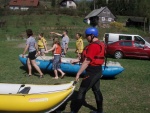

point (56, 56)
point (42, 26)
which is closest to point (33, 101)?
point (56, 56)

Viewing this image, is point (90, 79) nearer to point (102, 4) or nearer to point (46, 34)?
point (46, 34)

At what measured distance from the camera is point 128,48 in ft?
60.0

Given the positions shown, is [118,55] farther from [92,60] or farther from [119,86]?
[92,60]

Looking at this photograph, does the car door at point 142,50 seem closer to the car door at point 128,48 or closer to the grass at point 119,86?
the car door at point 128,48

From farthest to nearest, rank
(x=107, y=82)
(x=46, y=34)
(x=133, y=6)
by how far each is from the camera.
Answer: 1. (x=133, y=6)
2. (x=46, y=34)
3. (x=107, y=82)

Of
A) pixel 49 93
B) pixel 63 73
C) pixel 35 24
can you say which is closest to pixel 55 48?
pixel 63 73

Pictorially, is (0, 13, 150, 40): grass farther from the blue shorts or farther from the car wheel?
the blue shorts

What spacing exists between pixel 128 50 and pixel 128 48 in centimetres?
14

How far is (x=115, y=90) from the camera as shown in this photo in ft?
30.9

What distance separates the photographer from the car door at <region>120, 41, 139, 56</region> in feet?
59.3

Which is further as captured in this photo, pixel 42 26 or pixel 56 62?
pixel 42 26

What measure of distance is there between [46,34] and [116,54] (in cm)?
2468

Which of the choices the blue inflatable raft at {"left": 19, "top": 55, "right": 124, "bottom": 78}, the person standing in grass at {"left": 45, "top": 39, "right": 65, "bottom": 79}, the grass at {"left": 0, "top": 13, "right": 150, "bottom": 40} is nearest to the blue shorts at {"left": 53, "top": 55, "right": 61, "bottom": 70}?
the person standing in grass at {"left": 45, "top": 39, "right": 65, "bottom": 79}

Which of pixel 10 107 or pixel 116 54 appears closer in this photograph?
pixel 10 107
